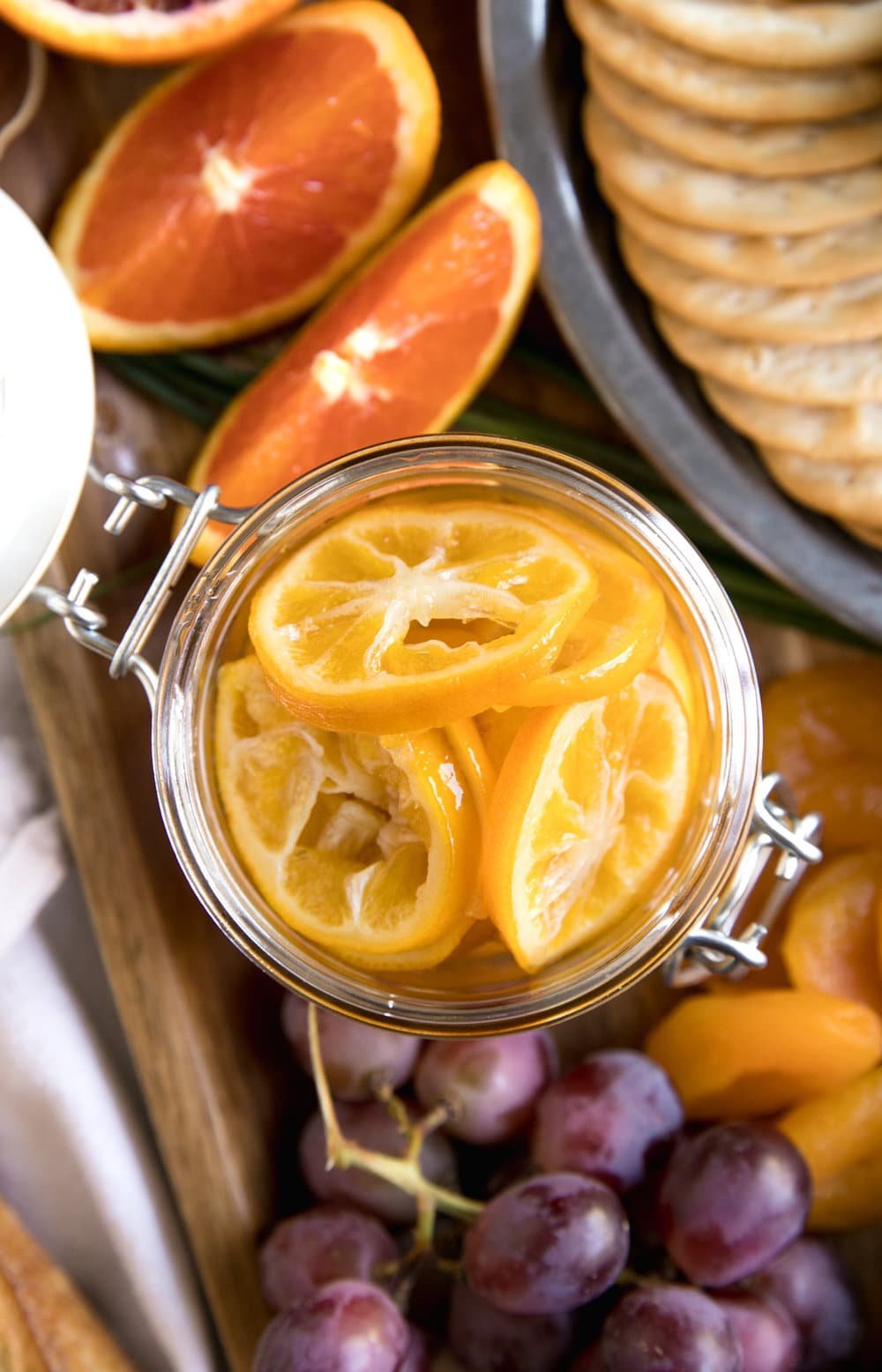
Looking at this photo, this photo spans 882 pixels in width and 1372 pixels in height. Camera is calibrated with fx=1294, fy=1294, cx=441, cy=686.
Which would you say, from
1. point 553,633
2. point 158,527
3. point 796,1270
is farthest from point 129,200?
point 796,1270

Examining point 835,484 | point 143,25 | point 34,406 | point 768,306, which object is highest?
point 143,25

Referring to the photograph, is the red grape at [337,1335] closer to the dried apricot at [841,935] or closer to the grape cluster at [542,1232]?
the grape cluster at [542,1232]

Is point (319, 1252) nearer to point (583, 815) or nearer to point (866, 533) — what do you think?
point (583, 815)

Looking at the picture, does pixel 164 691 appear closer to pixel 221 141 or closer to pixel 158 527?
pixel 158 527

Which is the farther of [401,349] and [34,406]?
[401,349]

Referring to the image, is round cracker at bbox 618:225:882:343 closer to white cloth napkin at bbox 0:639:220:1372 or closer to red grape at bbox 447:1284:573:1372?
white cloth napkin at bbox 0:639:220:1372

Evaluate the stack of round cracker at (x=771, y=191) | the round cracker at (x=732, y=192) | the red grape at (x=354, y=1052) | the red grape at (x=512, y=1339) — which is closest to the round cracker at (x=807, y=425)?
the stack of round cracker at (x=771, y=191)

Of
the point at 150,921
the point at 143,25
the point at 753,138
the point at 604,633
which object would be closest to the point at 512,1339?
the point at 150,921
